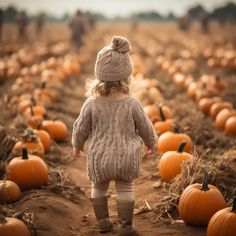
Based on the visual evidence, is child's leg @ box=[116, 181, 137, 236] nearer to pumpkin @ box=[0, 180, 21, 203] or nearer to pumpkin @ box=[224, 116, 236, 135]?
pumpkin @ box=[0, 180, 21, 203]

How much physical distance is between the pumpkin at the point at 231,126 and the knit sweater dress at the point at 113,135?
450 cm

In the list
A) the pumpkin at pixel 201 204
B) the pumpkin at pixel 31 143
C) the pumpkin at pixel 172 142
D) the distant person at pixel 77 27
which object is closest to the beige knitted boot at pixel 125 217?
the pumpkin at pixel 201 204

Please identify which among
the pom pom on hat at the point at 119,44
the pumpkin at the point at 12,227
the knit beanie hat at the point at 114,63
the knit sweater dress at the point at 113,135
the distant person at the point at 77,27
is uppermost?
the distant person at the point at 77,27

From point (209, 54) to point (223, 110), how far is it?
1471 centimetres

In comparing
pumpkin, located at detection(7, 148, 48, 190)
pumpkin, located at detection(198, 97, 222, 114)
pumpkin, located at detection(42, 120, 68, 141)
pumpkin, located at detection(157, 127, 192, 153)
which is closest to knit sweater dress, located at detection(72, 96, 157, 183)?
pumpkin, located at detection(7, 148, 48, 190)

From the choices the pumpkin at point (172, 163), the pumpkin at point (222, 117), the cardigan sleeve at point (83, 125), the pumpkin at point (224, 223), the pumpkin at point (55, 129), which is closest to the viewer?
the pumpkin at point (224, 223)

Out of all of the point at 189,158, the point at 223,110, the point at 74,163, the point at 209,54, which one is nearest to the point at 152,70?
the point at 209,54

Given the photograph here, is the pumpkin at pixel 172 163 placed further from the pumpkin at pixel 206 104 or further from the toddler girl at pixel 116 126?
the pumpkin at pixel 206 104

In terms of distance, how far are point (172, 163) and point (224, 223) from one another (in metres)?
2.01

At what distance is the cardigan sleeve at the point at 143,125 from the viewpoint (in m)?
4.72

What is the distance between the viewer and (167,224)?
5.17 m

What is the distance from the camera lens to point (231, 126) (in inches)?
353

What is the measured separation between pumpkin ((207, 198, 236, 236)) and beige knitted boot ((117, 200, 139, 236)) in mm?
772

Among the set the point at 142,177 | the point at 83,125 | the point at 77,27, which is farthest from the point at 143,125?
the point at 77,27
